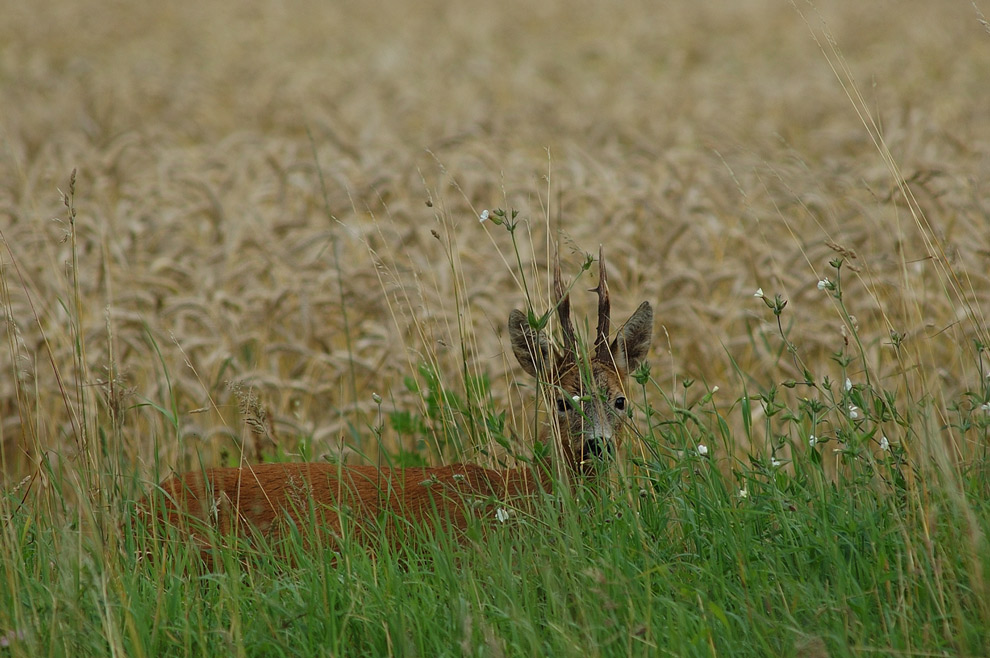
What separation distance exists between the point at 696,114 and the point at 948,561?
34.1 feet

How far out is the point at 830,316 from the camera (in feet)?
22.7

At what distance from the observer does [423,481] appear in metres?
3.57

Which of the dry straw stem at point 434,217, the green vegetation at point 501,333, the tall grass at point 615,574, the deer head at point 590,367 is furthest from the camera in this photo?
the dry straw stem at point 434,217

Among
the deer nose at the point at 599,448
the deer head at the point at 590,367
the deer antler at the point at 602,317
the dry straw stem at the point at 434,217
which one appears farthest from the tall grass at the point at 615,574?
the deer antler at the point at 602,317

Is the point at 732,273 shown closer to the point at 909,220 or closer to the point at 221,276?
the point at 909,220

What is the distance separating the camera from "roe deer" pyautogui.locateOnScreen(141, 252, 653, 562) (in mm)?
3531

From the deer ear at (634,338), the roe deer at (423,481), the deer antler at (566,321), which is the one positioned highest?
the deer antler at (566,321)

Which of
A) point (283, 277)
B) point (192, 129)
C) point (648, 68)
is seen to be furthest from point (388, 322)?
point (648, 68)

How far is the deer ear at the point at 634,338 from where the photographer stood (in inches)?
157

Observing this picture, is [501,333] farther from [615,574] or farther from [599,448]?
[615,574]

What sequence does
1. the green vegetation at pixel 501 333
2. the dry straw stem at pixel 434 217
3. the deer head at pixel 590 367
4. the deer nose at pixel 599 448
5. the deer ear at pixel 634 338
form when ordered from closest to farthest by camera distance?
the green vegetation at pixel 501 333
the deer nose at pixel 599 448
the deer head at pixel 590 367
the deer ear at pixel 634 338
the dry straw stem at pixel 434 217

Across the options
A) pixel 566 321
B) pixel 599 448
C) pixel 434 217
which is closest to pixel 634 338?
pixel 566 321

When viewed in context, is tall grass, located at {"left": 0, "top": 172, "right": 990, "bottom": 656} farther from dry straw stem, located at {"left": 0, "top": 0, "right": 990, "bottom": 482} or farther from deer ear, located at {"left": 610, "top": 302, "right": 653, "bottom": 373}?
deer ear, located at {"left": 610, "top": 302, "right": 653, "bottom": 373}

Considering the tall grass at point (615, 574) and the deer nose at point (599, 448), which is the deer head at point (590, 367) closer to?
the deer nose at point (599, 448)
